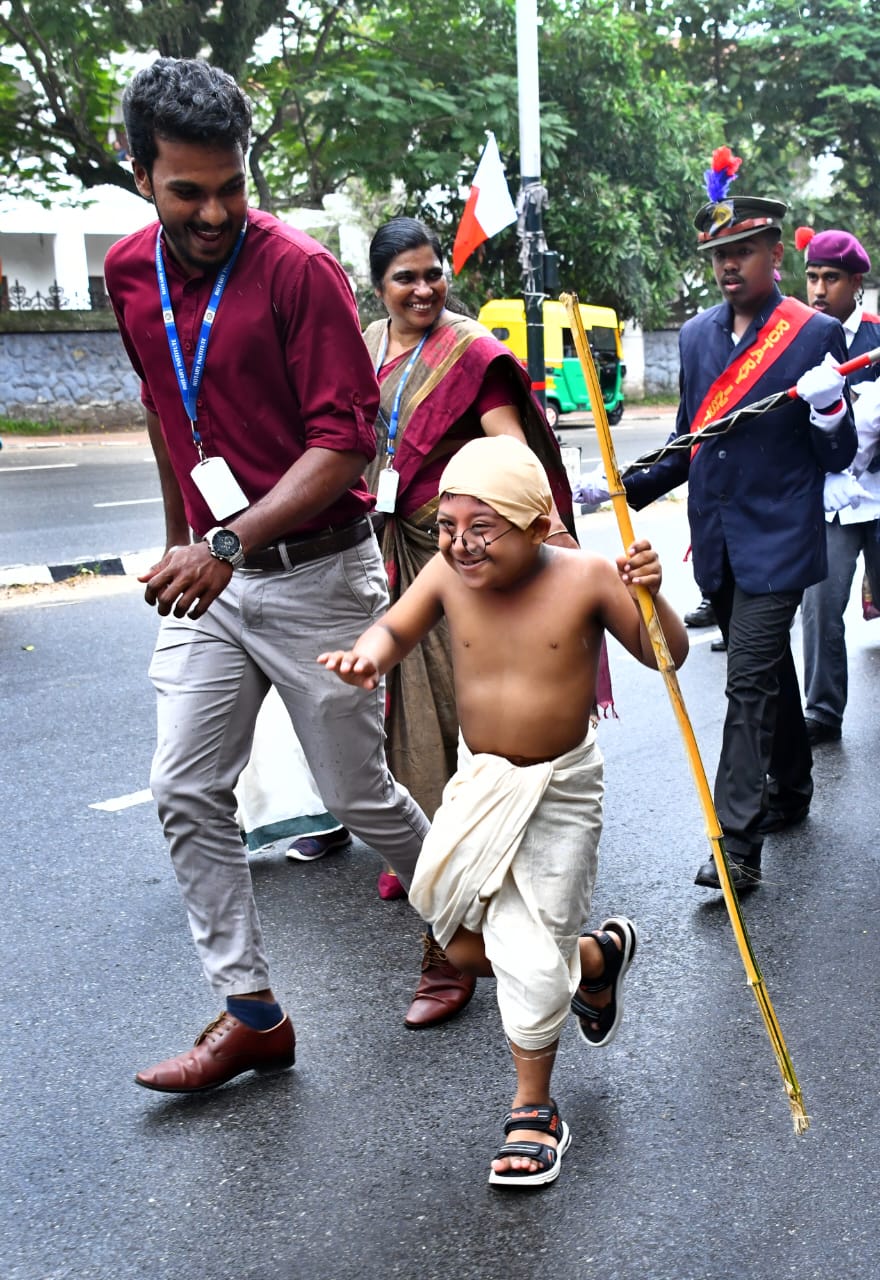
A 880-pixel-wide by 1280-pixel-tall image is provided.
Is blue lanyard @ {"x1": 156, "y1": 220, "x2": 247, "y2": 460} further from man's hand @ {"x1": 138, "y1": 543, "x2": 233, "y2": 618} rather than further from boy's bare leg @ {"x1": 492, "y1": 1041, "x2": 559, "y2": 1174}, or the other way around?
boy's bare leg @ {"x1": 492, "y1": 1041, "x2": 559, "y2": 1174}

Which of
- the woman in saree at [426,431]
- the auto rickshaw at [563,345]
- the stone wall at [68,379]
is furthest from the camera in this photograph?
the auto rickshaw at [563,345]

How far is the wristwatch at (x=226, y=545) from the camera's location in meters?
2.90

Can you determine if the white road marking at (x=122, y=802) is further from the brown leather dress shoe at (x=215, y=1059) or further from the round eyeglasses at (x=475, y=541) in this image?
the round eyeglasses at (x=475, y=541)

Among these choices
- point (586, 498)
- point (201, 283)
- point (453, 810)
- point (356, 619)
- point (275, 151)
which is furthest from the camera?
point (275, 151)

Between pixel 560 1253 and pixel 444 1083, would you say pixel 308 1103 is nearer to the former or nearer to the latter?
pixel 444 1083

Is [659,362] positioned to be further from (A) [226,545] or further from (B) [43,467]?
(A) [226,545]

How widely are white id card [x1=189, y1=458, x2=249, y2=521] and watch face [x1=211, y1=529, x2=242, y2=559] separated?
0.17m

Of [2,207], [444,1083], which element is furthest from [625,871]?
[2,207]

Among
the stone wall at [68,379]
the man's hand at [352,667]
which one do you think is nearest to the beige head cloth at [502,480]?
the man's hand at [352,667]

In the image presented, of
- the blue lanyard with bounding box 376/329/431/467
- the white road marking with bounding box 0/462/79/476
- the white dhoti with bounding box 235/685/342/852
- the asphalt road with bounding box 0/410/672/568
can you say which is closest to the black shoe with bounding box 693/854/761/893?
the white dhoti with bounding box 235/685/342/852

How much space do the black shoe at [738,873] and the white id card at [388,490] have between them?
1.43 m

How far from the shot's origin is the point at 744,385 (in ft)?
14.6

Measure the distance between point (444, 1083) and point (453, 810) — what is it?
2.44 feet

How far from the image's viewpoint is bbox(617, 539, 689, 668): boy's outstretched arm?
276cm
